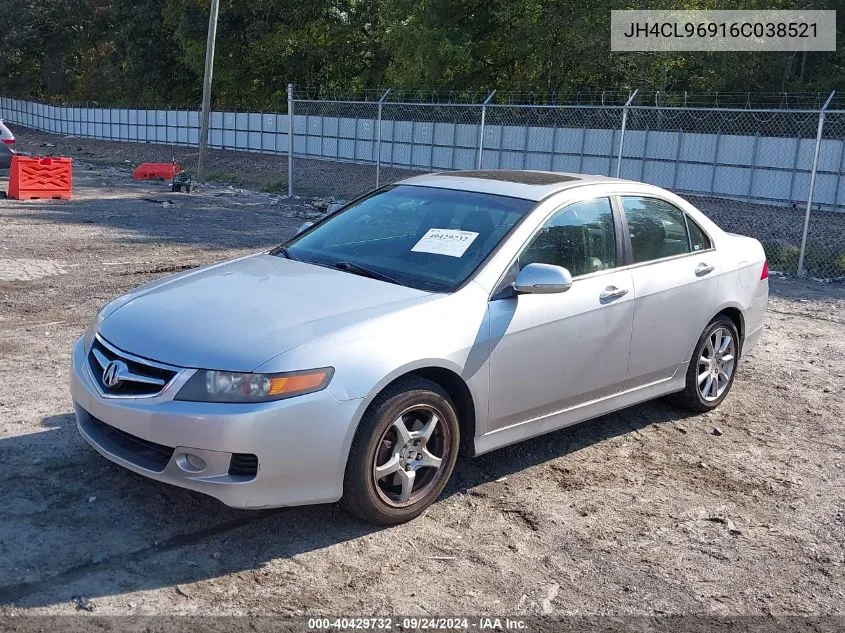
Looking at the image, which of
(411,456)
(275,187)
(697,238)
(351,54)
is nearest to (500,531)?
(411,456)

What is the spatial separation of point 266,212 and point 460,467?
14.4 metres

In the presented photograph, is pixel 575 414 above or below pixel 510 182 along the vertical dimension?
below

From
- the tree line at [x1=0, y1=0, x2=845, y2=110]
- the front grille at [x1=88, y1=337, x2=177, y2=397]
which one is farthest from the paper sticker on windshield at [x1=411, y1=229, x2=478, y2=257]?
the tree line at [x1=0, y1=0, x2=845, y2=110]

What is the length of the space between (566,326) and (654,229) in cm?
126

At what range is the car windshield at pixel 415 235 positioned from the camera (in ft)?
15.5

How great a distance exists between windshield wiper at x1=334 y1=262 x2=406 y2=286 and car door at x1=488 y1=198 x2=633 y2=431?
560 mm

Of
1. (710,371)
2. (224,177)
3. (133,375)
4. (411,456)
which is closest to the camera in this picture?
(133,375)

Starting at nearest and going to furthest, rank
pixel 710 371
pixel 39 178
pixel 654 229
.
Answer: pixel 654 229 → pixel 710 371 → pixel 39 178

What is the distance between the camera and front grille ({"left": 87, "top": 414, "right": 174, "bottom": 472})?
153 inches

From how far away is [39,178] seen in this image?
18.3 metres

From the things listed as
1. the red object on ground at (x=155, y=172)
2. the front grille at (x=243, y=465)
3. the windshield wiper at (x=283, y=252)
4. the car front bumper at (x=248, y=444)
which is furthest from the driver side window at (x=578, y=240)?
the red object on ground at (x=155, y=172)

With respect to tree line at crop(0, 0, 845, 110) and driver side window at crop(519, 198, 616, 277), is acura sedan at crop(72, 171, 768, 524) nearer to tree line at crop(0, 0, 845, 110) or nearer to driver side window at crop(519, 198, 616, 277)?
driver side window at crop(519, 198, 616, 277)

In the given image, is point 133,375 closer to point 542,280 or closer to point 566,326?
point 542,280

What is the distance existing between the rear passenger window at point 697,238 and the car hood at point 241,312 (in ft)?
7.77
